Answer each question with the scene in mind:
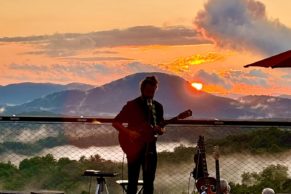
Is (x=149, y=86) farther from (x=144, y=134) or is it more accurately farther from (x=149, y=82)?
(x=144, y=134)

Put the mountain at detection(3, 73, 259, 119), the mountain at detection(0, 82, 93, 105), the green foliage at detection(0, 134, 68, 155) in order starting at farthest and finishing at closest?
the mountain at detection(0, 82, 93, 105) < the mountain at detection(3, 73, 259, 119) < the green foliage at detection(0, 134, 68, 155)

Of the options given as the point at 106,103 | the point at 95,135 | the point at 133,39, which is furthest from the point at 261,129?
the point at 133,39

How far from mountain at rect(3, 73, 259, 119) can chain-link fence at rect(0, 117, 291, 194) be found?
1756 millimetres

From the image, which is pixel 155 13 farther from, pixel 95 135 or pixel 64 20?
pixel 95 135

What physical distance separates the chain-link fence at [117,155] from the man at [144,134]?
5.34 feet

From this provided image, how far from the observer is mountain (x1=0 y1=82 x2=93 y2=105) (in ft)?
51.2

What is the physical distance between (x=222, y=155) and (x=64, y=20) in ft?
29.3

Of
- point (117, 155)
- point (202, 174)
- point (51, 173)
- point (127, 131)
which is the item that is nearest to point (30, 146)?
point (51, 173)

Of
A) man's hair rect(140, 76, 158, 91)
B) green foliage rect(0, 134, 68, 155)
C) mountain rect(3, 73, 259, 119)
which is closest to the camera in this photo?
man's hair rect(140, 76, 158, 91)

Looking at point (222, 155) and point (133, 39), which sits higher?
point (133, 39)

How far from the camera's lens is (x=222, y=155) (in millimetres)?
10172

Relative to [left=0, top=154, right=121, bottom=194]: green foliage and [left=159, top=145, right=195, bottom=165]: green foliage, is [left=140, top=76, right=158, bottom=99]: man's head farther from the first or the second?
[left=0, top=154, right=121, bottom=194]: green foliage

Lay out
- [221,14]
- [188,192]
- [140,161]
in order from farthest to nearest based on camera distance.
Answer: [221,14] < [188,192] < [140,161]

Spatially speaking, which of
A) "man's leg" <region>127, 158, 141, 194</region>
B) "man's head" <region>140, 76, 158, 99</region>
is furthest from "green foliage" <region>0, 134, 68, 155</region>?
"man's head" <region>140, 76, 158, 99</region>
